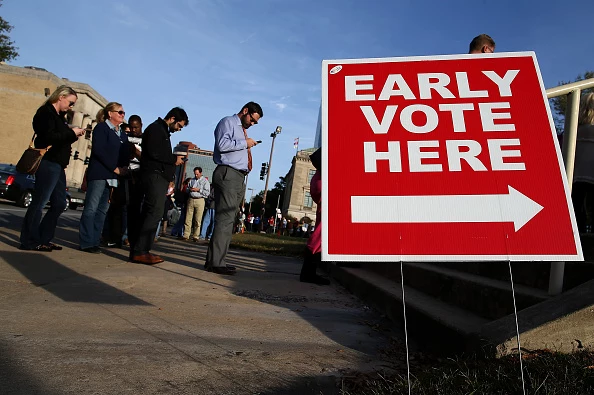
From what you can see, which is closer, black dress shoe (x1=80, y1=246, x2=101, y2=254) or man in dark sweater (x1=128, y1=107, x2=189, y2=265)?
man in dark sweater (x1=128, y1=107, x2=189, y2=265)

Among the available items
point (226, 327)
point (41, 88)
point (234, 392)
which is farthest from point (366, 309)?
point (41, 88)

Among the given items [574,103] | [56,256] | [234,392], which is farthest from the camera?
[56,256]

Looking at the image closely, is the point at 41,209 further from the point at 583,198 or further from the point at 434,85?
the point at 583,198

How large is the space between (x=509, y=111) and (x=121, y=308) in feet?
8.22

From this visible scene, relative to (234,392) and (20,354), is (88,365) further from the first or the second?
(234,392)

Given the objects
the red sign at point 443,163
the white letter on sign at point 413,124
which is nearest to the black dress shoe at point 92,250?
the red sign at point 443,163

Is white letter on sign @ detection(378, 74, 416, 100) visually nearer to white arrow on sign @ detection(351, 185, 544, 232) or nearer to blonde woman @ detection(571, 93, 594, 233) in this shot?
white arrow on sign @ detection(351, 185, 544, 232)

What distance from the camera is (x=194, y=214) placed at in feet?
33.2

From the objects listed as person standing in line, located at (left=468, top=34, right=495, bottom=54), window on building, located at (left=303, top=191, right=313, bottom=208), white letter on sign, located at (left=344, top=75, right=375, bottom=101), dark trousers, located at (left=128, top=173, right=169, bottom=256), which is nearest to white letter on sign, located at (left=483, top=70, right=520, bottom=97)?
white letter on sign, located at (left=344, top=75, right=375, bottom=101)

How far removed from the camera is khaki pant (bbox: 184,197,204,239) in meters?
9.84

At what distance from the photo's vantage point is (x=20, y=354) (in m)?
1.71

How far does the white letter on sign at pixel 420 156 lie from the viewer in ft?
6.20

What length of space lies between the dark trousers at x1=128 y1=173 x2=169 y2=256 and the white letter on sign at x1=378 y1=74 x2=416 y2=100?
3.39 m

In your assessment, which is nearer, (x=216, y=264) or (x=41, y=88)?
(x=216, y=264)
